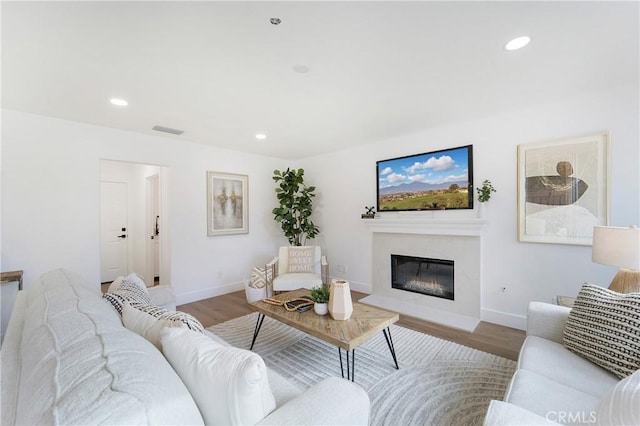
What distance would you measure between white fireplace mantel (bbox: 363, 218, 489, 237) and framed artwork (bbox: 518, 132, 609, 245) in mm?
448

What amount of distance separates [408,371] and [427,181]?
7.80 feet

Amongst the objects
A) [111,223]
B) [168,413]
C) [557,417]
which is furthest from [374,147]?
[111,223]

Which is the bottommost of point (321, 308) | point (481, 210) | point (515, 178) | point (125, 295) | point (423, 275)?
point (423, 275)

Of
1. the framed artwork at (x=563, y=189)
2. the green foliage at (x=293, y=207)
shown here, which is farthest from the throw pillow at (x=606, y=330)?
the green foliage at (x=293, y=207)

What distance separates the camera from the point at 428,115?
310cm

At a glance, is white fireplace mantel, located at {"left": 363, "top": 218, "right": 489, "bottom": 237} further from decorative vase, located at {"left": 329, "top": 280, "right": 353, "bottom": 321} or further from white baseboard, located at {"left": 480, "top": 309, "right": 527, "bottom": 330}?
decorative vase, located at {"left": 329, "top": 280, "right": 353, "bottom": 321}

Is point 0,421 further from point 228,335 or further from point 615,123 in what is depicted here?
point 615,123

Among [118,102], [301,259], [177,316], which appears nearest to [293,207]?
[301,259]

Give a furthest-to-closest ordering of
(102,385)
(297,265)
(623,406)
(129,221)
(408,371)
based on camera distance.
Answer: (129,221)
(297,265)
(408,371)
(623,406)
(102,385)

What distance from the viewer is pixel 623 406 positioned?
0.81 meters

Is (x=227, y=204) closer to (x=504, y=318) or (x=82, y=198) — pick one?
(x=82, y=198)

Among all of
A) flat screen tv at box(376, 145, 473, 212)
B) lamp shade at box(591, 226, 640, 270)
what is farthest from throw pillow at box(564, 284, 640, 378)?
flat screen tv at box(376, 145, 473, 212)

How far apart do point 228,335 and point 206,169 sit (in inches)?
99.9

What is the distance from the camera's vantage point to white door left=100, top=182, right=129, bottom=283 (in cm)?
509
